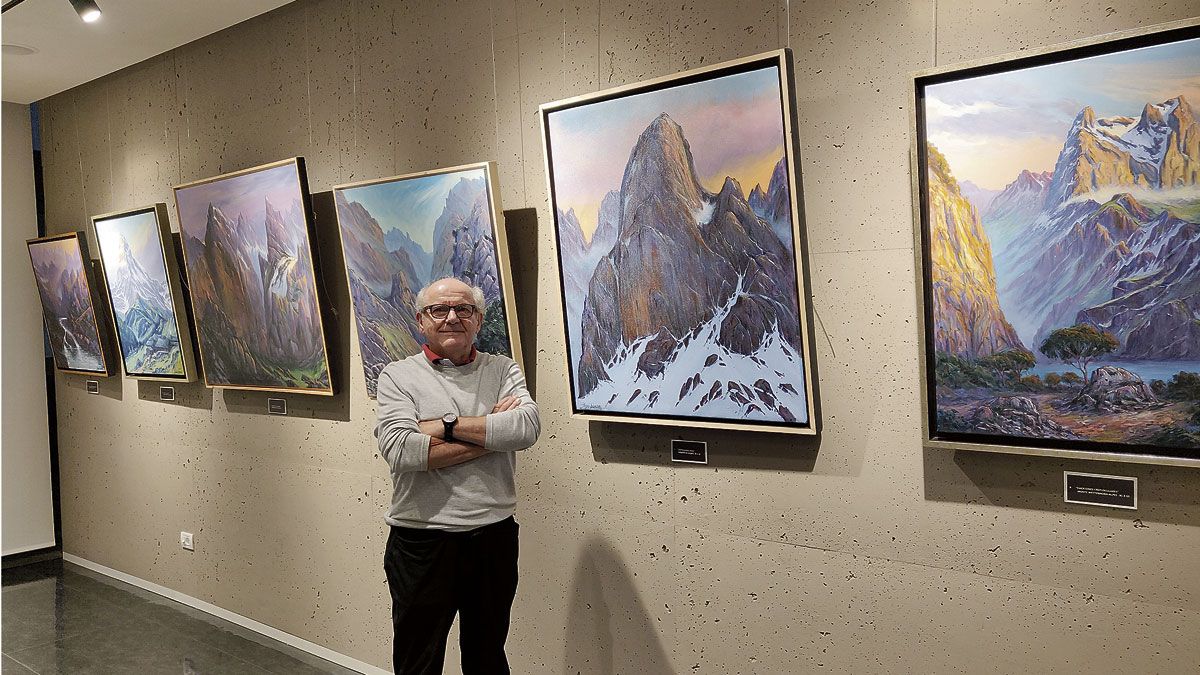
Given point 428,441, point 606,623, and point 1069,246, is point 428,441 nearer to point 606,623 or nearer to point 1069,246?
point 606,623

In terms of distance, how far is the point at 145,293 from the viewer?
19.0 feet

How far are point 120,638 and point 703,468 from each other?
12.2 feet

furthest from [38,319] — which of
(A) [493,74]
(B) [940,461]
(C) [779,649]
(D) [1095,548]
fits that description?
(D) [1095,548]

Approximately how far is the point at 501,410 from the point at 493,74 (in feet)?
5.00

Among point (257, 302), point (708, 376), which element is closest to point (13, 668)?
point (257, 302)

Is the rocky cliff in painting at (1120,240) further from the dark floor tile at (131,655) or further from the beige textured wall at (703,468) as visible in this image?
the dark floor tile at (131,655)

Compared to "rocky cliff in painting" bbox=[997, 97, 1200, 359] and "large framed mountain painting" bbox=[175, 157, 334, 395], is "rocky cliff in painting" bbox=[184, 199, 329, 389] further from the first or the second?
"rocky cliff in painting" bbox=[997, 97, 1200, 359]

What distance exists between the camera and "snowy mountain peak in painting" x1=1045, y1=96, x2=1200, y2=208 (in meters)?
2.29

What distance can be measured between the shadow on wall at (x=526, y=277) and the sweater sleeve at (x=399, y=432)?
717 millimetres

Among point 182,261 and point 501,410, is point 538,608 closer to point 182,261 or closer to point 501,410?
point 501,410

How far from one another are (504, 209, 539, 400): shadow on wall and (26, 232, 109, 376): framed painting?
3.81 metres

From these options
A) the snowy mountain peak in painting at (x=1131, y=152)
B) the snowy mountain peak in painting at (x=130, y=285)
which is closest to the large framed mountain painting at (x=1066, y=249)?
the snowy mountain peak in painting at (x=1131, y=152)

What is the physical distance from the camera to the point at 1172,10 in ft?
7.91

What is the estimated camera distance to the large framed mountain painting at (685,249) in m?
3.04
